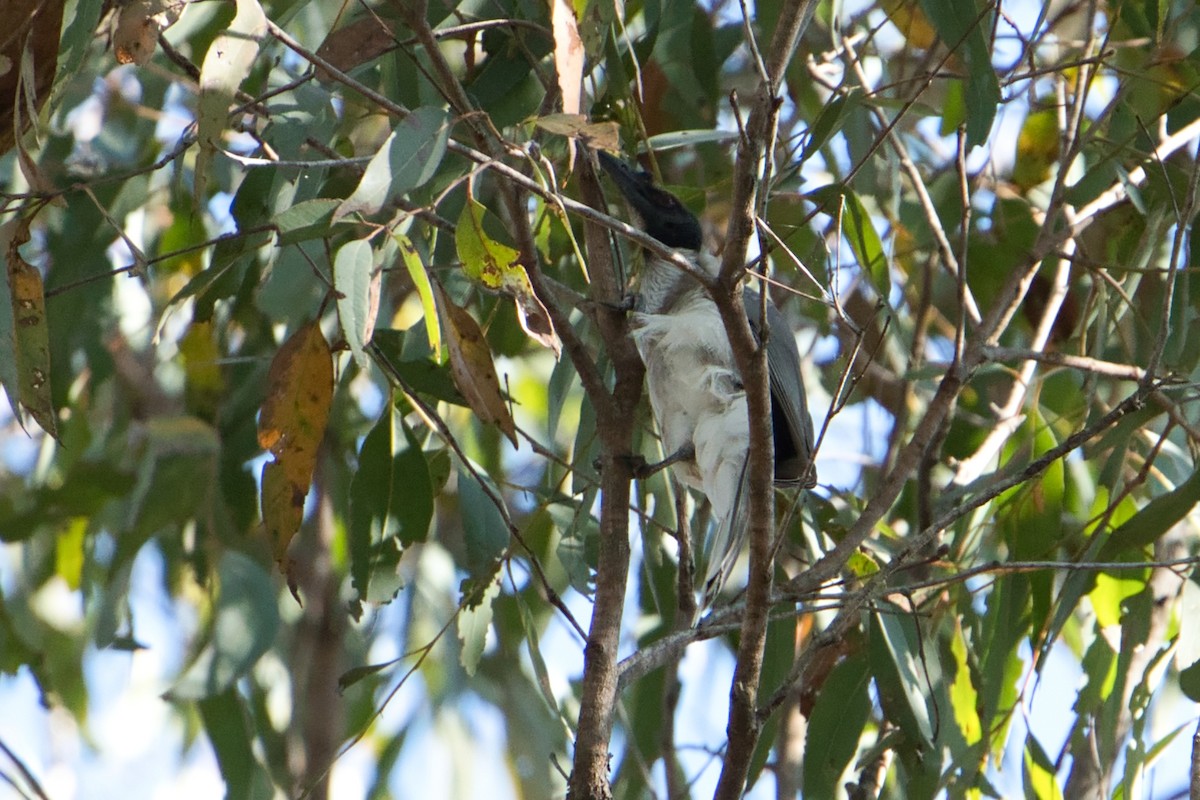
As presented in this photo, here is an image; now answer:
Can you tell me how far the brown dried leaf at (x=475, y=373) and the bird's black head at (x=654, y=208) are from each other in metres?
0.92

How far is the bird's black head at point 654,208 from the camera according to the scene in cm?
263

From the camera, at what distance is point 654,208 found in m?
2.74

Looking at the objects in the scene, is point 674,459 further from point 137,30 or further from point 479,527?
point 137,30

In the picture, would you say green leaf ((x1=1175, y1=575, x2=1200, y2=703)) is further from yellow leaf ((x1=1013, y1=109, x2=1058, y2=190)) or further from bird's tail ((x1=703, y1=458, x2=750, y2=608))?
yellow leaf ((x1=1013, y1=109, x2=1058, y2=190))

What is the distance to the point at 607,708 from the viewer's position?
148cm

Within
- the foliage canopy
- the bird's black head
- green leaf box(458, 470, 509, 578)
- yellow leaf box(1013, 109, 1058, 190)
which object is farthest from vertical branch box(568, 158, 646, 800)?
yellow leaf box(1013, 109, 1058, 190)

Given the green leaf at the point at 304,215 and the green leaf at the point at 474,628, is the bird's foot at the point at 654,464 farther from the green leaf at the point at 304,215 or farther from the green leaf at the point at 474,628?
the green leaf at the point at 304,215

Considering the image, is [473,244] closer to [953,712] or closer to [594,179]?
[594,179]

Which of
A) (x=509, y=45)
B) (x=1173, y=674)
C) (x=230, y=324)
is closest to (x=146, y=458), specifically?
(x=230, y=324)

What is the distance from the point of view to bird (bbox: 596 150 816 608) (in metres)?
2.25

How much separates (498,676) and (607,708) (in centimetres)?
198

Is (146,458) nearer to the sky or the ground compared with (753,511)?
nearer to the sky

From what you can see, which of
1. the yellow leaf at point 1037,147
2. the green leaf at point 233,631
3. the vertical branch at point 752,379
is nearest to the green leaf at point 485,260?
the vertical branch at point 752,379

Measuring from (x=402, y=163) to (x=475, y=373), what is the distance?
43 cm
